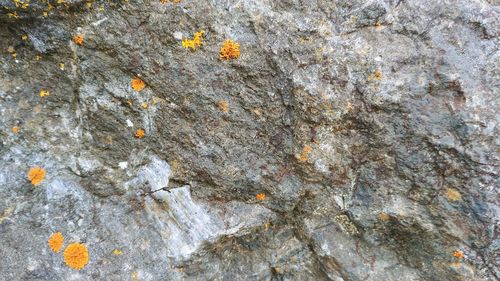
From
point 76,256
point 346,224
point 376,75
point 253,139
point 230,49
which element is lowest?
point 76,256

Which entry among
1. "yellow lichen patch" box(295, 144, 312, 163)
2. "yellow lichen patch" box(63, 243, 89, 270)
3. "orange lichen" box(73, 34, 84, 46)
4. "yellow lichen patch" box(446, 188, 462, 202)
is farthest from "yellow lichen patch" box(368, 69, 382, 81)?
"yellow lichen patch" box(63, 243, 89, 270)

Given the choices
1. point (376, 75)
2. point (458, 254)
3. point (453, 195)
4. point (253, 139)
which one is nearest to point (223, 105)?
point (253, 139)

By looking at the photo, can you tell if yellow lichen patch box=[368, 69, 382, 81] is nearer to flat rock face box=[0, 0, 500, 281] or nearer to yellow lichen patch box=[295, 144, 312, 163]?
flat rock face box=[0, 0, 500, 281]

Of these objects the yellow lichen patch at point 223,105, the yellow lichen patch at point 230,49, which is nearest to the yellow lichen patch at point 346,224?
the yellow lichen patch at point 223,105

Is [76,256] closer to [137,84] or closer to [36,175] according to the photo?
[36,175]

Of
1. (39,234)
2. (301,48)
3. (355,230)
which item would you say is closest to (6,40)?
(39,234)

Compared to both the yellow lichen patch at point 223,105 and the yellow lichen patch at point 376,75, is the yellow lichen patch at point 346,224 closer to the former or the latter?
the yellow lichen patch at point 376,75
